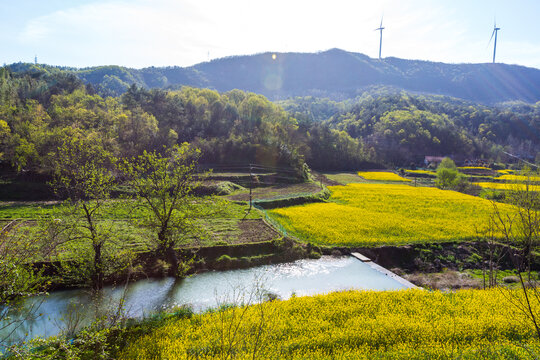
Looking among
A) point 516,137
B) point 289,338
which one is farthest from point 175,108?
point 516,137

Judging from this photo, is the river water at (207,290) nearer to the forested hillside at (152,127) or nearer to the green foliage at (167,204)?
the green foliage at (167,204)

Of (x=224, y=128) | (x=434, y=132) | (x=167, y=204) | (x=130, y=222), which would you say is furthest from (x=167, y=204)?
(x=434, y=132)

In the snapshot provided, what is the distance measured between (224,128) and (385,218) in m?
52.4

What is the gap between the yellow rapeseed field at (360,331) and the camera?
12.2 meters

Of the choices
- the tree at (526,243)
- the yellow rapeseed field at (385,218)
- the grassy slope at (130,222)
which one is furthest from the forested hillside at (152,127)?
the tree at (526,243)

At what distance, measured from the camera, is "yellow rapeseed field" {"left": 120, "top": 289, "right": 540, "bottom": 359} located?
1220 centimetres

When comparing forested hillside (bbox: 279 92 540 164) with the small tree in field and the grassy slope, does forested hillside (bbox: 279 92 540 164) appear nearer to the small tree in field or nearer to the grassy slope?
the grassy slope

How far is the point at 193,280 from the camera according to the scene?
70.4 ft

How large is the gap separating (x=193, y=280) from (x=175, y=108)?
62214mm

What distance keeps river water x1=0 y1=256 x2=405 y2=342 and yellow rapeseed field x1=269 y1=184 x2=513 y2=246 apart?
4581 millimetres

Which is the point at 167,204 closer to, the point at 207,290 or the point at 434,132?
the point at 207,290

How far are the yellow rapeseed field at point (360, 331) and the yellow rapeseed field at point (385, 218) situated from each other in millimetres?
11692

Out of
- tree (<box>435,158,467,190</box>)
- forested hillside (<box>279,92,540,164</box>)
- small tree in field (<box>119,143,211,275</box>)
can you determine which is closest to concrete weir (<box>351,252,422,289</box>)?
small tree in field (<box>119,143,211,275</box>)

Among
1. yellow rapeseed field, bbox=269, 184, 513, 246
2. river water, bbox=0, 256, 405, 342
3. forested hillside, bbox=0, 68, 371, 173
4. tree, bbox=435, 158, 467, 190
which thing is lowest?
river water, bbox=0, 256, 405, 342
